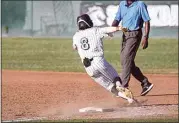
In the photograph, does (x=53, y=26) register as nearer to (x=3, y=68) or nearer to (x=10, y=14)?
(x=10, y=14)

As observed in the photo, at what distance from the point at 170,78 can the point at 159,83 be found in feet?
3.10

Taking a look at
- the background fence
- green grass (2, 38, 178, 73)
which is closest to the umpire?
green grass (2, 38, 178, 73)

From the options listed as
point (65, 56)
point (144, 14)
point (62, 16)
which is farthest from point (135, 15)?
point (62, 16)

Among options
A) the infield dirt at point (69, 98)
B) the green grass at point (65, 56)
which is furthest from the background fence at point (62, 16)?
the infield dirt at point (69, 98)

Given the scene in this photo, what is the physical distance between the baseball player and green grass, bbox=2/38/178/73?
257 inches

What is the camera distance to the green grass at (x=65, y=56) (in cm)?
1623

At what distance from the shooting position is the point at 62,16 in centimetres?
3086

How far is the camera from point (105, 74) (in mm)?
8773

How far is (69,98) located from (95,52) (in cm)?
185

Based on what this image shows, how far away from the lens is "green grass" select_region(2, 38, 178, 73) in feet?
53.3

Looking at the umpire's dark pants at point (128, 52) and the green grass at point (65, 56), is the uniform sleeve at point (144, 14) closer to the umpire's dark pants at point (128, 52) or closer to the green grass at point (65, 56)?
the umpire's dark pants at point (128, 52)

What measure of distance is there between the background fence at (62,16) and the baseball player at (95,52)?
19.9 m

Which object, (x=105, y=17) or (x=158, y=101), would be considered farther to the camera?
(x=105, y=17)

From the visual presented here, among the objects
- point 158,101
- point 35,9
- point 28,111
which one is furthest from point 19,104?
point 35,9
